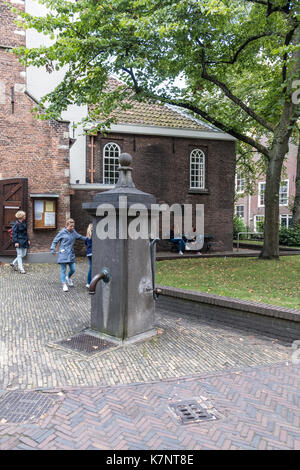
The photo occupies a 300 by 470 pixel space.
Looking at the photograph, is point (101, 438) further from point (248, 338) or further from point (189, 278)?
point (189, 278)

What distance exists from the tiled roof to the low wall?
11.7 metres

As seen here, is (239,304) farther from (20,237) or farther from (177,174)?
(177,174)

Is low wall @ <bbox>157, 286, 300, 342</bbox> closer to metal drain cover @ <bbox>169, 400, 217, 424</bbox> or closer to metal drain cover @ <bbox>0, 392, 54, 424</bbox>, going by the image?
metal drain cover @ <bbox>169, 400, 217, 424</bbox>

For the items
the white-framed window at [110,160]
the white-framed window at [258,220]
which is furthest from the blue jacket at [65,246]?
the white-framed window at [258,220]

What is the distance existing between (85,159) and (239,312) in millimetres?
11976

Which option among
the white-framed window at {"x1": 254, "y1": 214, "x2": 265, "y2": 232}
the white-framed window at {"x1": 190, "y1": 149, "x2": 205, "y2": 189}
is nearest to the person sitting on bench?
the white-framed window at {"x1": 190, "y1": 149, "x2": 205, "y2": 189}

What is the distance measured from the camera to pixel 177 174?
17.6 meters

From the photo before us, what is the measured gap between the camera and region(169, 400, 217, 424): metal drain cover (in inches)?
133

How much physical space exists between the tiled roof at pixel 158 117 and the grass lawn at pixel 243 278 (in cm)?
793

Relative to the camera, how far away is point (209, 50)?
40.4 ft

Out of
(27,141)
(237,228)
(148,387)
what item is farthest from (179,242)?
(148,387)

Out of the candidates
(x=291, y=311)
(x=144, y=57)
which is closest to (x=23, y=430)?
(x=291, y=311)

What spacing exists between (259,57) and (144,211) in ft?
45.6
